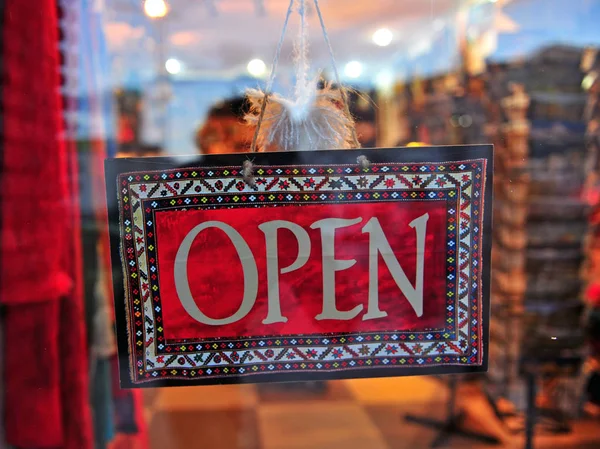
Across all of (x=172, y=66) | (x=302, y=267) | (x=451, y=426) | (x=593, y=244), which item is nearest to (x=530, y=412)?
(x=451, y=426)

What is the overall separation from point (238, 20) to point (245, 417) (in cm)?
107

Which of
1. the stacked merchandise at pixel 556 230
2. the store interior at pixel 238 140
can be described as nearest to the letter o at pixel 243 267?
the store interior at pixel 238 140

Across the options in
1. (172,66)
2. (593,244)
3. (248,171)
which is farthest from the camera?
(593,244)

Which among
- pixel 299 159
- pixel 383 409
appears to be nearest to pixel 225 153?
pixel 299 159

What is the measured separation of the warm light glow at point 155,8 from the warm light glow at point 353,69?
39 cm

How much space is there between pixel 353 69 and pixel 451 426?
1.05 meters

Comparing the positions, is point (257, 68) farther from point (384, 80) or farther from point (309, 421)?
point (309, 421)

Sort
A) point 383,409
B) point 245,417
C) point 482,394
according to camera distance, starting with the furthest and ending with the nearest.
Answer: point 482,394, point 245,417, point 383,409

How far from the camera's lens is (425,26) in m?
1.00

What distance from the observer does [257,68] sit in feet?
2.88

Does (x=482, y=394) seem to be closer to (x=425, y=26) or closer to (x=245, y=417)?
(x=245, y=417)

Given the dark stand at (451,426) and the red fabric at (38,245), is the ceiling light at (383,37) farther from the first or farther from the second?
the dark stand at (451,426)

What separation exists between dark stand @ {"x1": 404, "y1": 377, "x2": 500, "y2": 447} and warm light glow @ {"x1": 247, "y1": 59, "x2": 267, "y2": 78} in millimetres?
963

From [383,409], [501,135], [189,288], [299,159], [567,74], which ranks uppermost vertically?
[567,74]
